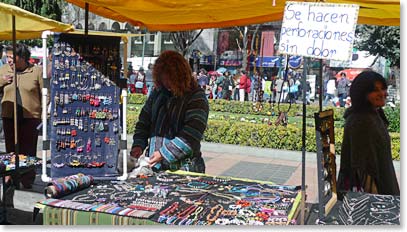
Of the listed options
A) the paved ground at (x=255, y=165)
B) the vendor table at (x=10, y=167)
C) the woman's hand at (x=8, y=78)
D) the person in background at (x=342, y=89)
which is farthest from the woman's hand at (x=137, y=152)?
the person in background at (x=342, y=89)

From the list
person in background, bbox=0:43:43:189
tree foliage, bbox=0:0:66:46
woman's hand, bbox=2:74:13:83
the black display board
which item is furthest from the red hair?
tree foliage, bbox=0:0:66:46

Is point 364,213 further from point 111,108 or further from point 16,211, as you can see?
point 16,211

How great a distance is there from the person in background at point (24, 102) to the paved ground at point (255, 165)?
650 mm

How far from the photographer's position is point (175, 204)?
2750 millimetres

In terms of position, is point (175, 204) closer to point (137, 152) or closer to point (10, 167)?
point (137, 152)

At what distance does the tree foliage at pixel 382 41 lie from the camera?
1783cm

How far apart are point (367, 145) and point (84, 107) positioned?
220cm

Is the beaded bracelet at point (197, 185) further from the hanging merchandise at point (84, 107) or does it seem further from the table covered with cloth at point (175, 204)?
the hanging merchandise at point (84, 107)

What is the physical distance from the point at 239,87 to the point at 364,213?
59.8ft

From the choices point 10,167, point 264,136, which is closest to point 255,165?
point 264,136

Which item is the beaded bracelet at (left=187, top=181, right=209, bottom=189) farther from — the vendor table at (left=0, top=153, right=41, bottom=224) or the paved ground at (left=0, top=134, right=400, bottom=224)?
the paved ground at (left=0, top=134, right=400, bottom=224)

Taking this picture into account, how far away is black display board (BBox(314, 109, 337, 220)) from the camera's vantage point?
2684 millimetres

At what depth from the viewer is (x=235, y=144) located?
9.31 metres

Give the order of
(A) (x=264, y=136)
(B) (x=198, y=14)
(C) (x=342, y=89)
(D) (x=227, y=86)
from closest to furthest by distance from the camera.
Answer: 1. (B) (x=198, y=14)
2. (A) (x=264, y=136)
3. (C) (x=342, y=89)
4. (D) (x=227, y=86)
